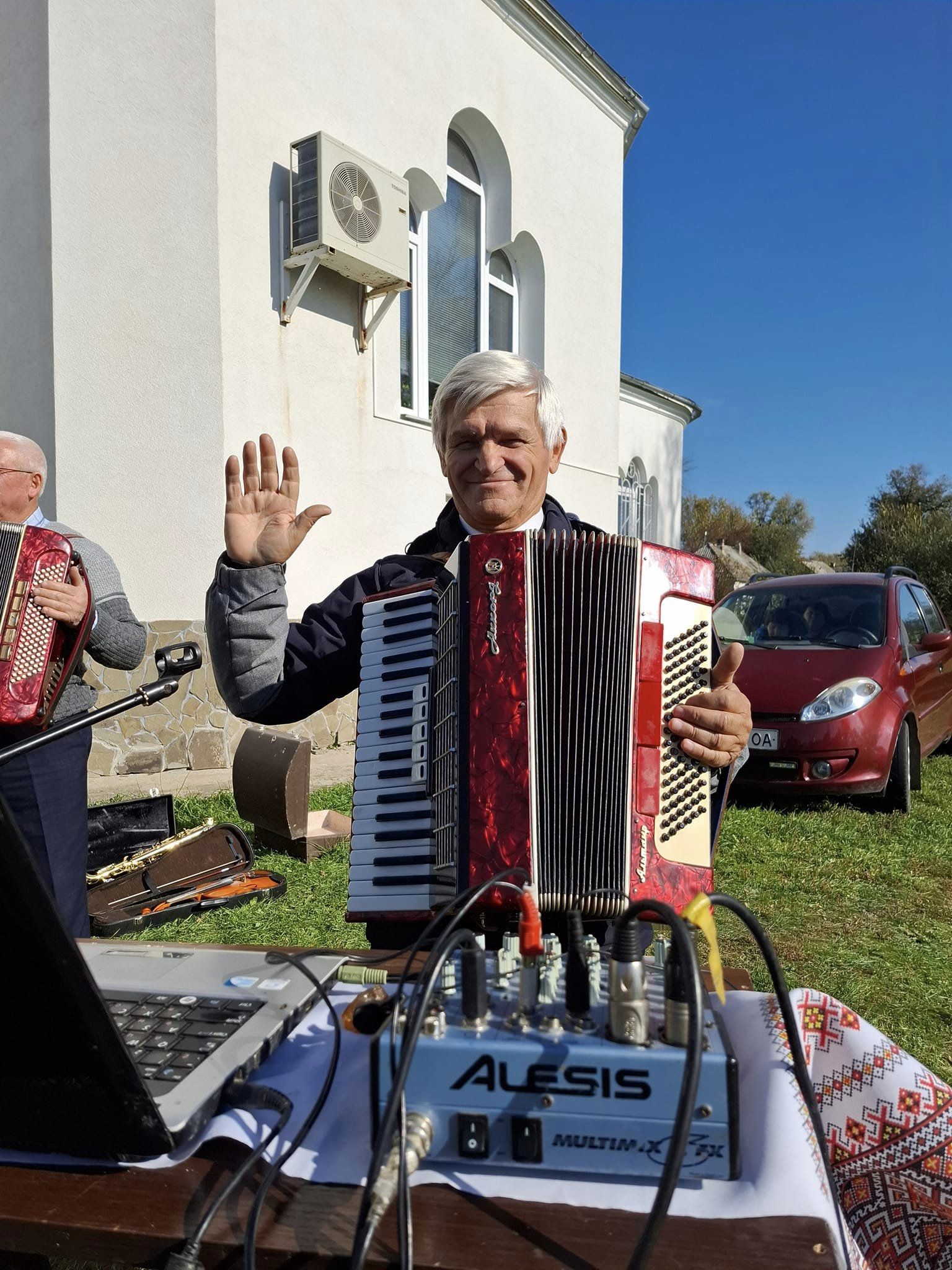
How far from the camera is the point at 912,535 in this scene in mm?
21047

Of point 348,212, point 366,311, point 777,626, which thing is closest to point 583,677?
point 777,626

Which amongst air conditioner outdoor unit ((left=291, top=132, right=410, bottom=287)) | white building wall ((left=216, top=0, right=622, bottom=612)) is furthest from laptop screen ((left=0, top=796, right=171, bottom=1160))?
air conditioner outdoor unit ((left=291, top=132, right=410, bottom=287))

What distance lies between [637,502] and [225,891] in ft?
36.7

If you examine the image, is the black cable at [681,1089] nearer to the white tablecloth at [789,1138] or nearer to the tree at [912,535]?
the white tablecloth at [789,1138]

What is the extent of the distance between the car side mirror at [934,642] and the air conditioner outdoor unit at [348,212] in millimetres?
4399

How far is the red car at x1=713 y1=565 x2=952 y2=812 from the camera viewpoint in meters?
4.93

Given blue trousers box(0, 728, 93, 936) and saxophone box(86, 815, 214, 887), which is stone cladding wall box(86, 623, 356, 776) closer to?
saxophone box(86, 815, 214, 887)

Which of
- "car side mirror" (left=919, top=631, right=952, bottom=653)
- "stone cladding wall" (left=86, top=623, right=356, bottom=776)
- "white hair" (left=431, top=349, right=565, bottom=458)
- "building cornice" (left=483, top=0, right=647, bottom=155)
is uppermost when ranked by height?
"building cornice" (left=483, top=0, right=647, bottom=155)

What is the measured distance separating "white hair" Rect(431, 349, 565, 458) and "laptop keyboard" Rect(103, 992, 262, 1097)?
123cm

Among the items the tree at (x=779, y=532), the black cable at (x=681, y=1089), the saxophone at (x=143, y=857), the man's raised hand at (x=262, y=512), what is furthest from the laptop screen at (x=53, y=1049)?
the tree at (x=779, y=532)

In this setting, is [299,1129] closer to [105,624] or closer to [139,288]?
[105,624]

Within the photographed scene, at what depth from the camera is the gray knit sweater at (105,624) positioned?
2654mm

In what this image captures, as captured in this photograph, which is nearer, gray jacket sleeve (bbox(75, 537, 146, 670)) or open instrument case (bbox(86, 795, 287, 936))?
gray jacket sleeve (bbox(75, 537, 146, 670))

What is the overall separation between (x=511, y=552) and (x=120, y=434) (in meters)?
4.71
